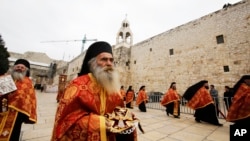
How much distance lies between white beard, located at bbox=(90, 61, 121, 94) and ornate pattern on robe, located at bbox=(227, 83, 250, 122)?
3.75 meters

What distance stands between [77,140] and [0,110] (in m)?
1.86

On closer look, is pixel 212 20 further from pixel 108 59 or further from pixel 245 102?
pixel 108 59

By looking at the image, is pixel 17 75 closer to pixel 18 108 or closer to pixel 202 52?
pixel 18 108

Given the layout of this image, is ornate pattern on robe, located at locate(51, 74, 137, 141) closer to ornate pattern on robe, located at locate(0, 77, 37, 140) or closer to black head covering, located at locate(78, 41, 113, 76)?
black head covering, located at locate(78, 41, 113, 76)

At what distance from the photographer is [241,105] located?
3.71m

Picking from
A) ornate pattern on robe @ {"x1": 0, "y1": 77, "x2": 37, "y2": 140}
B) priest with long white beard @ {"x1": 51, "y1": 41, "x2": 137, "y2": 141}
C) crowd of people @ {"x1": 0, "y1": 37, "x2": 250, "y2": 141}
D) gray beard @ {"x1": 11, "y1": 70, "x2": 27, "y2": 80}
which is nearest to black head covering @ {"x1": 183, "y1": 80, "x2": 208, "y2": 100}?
crowd of people @ {"x1": 0, "y1": 37, "x2": 250, "y2": 141}

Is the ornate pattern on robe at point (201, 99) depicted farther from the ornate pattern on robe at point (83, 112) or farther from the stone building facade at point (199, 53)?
the stone building facade at point (199, 53)

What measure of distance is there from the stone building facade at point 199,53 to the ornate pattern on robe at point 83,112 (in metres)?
9.05

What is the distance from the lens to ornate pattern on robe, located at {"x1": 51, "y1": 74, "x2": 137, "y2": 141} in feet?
3.66

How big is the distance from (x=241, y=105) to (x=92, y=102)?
4.10 metres

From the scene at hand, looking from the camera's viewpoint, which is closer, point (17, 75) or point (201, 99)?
point (17, 75)

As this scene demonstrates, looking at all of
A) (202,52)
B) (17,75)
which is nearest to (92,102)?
(17,75)

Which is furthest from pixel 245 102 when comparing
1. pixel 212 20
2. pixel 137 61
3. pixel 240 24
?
pixel 137 61

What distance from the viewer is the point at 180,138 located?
3.49 m
